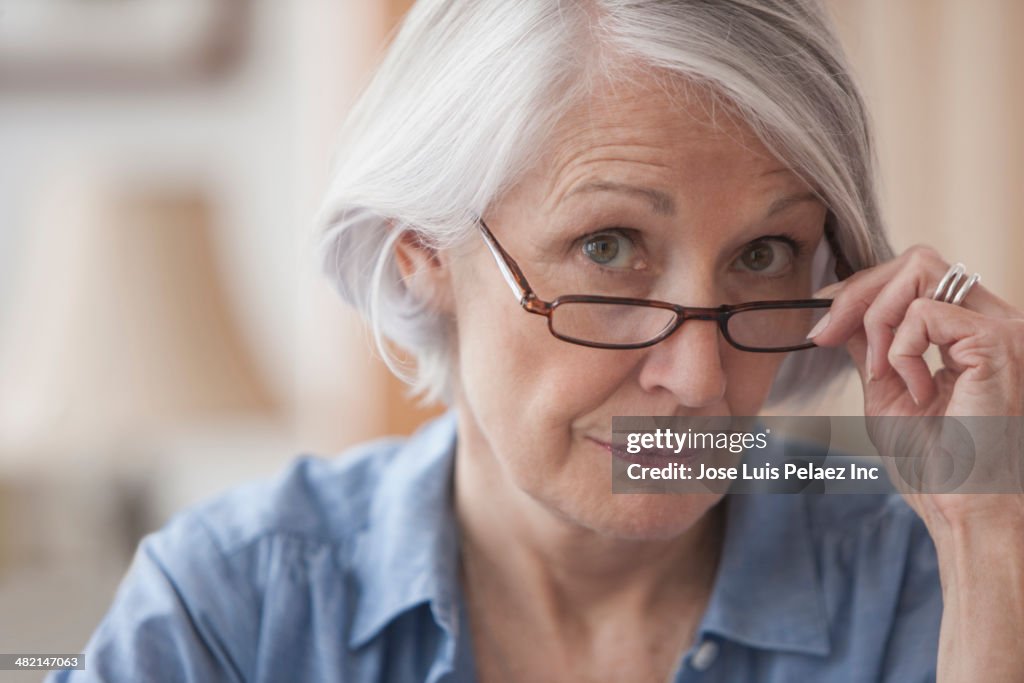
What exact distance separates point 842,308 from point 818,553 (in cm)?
34

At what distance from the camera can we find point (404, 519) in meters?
1.29

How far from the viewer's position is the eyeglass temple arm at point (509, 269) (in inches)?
42.2

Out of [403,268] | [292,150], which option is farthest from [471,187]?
[292,150]

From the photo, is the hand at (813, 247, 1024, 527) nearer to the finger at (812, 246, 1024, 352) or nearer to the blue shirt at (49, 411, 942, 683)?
the finger at (812, 246, 1024, 352)

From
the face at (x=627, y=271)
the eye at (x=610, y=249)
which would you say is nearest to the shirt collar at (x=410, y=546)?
the face at (x=627, y=271)

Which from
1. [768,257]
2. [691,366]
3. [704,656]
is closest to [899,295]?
[768,257]

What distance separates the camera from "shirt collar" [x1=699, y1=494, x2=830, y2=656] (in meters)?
1.21

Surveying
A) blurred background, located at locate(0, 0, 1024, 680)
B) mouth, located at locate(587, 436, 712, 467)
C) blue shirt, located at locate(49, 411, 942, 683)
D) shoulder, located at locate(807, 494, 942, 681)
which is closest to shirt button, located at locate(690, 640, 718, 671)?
blue shirt, located at locate(49, 411, 942, 683)

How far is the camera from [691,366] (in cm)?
104

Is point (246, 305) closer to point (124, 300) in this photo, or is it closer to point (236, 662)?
point (124, 300)

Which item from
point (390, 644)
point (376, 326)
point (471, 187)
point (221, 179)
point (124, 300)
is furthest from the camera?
point (221, 179)

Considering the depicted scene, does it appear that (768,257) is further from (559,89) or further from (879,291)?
(559,89)

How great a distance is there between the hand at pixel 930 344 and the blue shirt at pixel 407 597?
0.16 meters

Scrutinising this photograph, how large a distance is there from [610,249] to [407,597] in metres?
0.46
